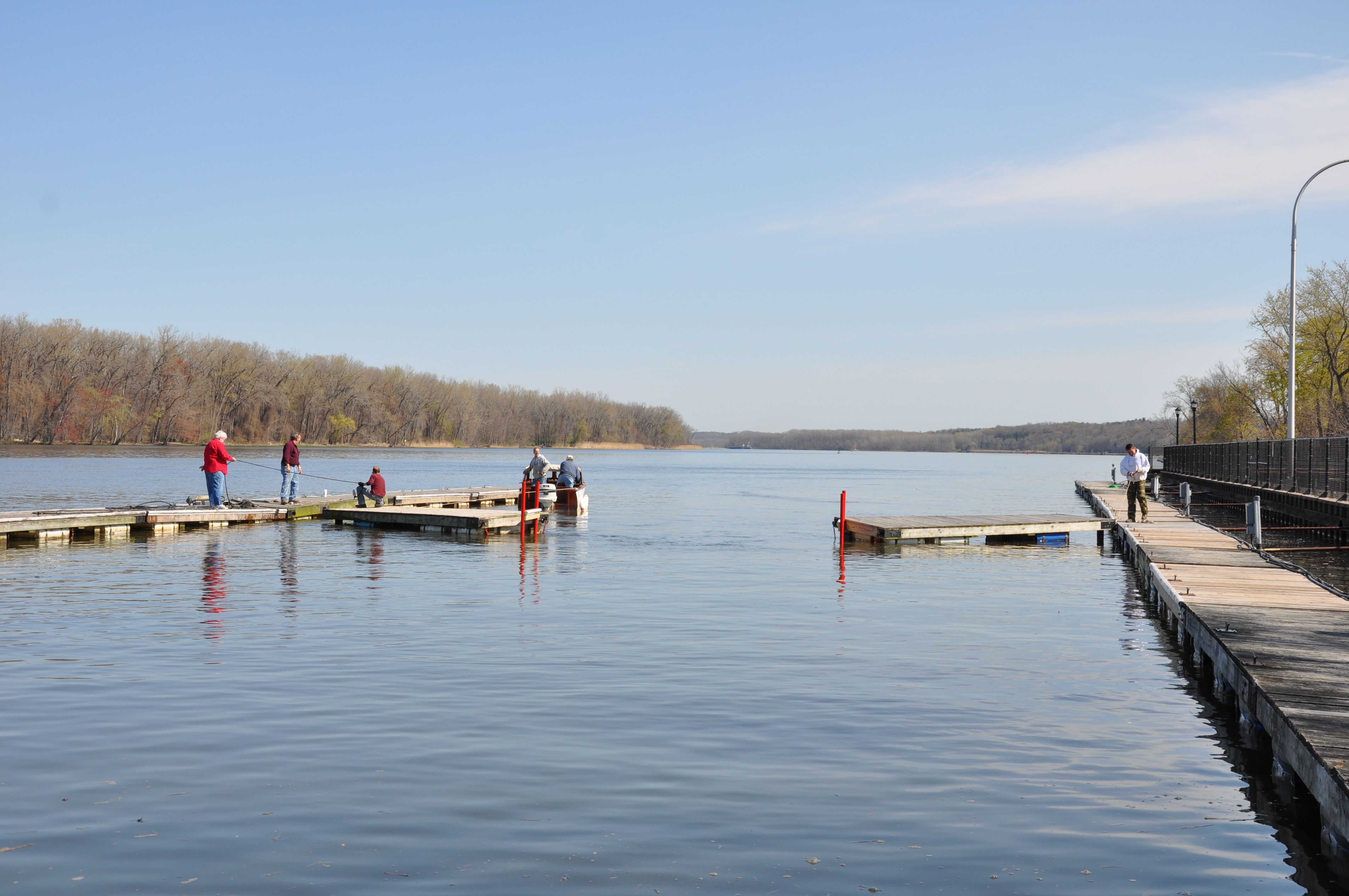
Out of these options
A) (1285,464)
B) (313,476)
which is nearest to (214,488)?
(1285,464)

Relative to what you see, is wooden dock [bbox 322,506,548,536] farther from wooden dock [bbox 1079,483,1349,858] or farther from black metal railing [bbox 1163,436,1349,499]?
black metal railing [bbox 1163,436,1349,499]

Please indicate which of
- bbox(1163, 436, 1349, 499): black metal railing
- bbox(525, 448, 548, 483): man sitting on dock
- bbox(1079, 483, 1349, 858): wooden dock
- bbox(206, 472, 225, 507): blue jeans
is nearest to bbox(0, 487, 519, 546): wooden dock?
bbox(206, 472, 225, 507): blue jeans

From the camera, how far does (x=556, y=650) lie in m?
14.5

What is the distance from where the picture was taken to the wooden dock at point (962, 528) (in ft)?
104

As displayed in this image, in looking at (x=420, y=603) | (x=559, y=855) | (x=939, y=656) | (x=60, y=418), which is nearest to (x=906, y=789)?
(x=559, y=855)

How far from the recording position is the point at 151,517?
32.2m

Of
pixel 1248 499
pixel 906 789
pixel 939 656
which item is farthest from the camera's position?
pixel 1248 499

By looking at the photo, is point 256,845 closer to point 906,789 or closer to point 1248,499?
point 906,789

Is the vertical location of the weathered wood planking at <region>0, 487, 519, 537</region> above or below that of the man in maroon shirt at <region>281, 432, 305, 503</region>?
below

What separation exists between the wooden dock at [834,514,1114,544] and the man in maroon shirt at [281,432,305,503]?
17.6 metres

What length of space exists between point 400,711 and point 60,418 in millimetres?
133641

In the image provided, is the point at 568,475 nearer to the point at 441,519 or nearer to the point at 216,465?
the point at 441,519

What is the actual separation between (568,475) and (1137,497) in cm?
1986

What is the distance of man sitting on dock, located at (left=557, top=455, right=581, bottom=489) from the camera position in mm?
42125
